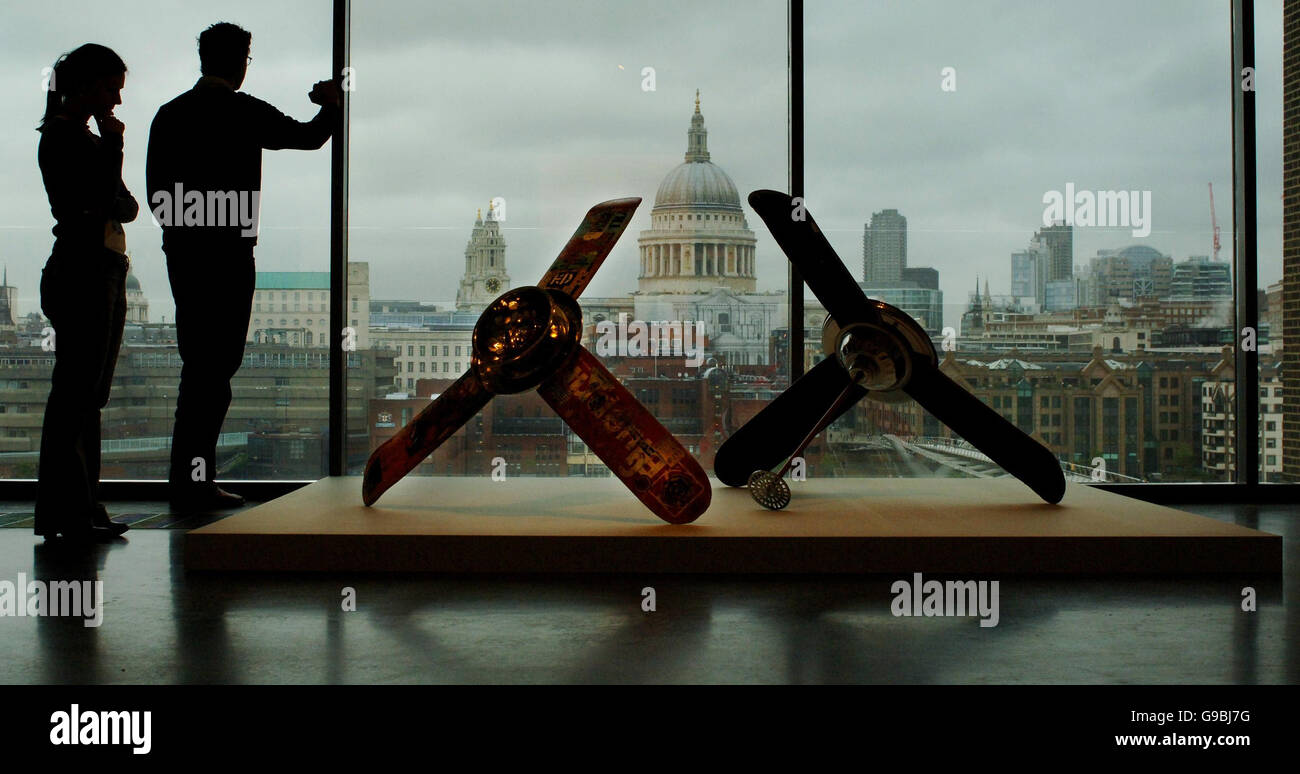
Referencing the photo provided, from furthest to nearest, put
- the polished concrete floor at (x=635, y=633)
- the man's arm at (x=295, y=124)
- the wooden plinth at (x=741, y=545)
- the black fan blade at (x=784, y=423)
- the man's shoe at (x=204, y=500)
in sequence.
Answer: the man's shoe at (x=204, y=500) < the man's arm at (x=295, y=124) < the black fan blade at (x=784, y=423) < the wooden plinth at (x=741, y=545) < the polished concrete floor at (x=635, y=633)

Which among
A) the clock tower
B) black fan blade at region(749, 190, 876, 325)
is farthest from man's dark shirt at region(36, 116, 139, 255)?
black fan blade at region(749, 190, 876, 325)

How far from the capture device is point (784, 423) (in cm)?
459

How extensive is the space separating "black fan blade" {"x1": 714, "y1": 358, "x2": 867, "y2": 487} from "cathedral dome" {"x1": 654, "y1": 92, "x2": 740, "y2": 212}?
71.0 inches

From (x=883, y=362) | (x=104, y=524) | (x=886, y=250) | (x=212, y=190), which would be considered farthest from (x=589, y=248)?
(x=886, y=250)

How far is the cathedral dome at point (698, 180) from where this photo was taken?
6047 mm

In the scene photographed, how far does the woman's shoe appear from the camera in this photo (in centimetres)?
437

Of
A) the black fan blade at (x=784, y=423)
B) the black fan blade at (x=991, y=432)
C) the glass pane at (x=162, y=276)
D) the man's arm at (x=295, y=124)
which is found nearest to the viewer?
the black fan blade at (x=991, y=432)

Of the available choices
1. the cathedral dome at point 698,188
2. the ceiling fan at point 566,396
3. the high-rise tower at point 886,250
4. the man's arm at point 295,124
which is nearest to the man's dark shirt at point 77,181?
the man's arm at point 295,124

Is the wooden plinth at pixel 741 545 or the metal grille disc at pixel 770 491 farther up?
the metal grille disc at pixel 770 491

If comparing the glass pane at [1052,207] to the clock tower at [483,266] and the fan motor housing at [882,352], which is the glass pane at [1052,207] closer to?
the fan motor housing at [882,352]

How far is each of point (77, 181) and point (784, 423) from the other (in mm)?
3090

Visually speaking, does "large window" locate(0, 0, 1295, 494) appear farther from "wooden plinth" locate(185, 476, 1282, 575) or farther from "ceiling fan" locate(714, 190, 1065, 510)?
"wooden plinth" locate(185, 476, 1282, 575)

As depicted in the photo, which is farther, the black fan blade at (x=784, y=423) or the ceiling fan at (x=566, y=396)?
the black fan blade at (x=784, y=423)
